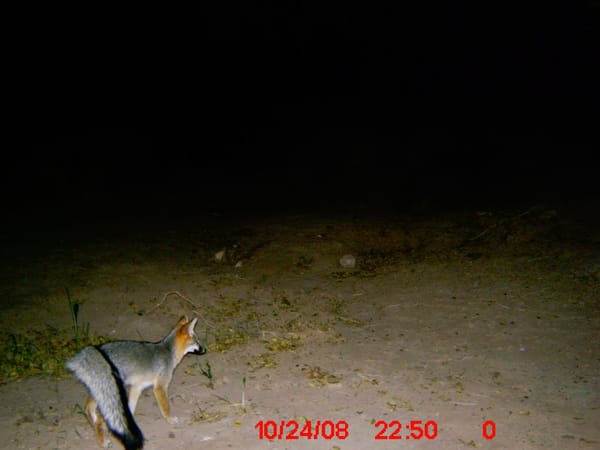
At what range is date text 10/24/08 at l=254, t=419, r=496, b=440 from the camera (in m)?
4.34

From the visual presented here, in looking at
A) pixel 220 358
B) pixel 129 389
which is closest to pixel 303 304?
pixel 220 358

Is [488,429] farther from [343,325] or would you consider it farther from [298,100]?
[298,100]

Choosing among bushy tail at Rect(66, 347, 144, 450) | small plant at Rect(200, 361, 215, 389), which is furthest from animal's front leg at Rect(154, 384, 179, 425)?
small plant at Rect(200, 361, 215, 389)

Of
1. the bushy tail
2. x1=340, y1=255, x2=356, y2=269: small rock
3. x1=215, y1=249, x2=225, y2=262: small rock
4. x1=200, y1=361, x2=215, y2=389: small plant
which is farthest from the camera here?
x1=215, y1=249, x2=225, y2=262: small rock

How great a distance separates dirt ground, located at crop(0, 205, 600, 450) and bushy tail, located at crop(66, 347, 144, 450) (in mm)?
496

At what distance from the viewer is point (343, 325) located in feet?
22.2

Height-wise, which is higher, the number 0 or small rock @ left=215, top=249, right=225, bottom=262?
small rock @ left=215, top=249, right=225, bottom=262

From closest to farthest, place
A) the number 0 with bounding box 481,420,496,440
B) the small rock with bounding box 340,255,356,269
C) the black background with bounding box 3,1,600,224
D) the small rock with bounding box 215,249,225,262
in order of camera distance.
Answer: the number 0 with bounding box 481,420,496,440 → the small rock with bounding box 340,255,356,269 → the small rock with bounding box 215,249,225,262 → the black background with bounding box 3,1,600,224

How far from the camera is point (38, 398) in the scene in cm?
510
